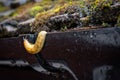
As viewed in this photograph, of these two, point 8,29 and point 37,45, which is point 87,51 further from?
point 8,29

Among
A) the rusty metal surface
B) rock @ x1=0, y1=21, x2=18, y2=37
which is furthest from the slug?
rock @ x1=0, y1=21, x2=18, y2=37

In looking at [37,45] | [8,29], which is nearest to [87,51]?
[37,45]

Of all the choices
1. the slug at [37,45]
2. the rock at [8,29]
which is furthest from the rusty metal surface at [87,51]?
the rock at [8,29]

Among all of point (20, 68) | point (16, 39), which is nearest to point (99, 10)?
point (16, 39)

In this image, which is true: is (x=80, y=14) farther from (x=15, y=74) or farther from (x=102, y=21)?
(x=15, y=74)

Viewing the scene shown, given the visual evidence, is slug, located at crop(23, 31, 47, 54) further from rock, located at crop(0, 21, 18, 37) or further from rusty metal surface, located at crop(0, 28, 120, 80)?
rock, located at crop(0, 21, 18, 37)
